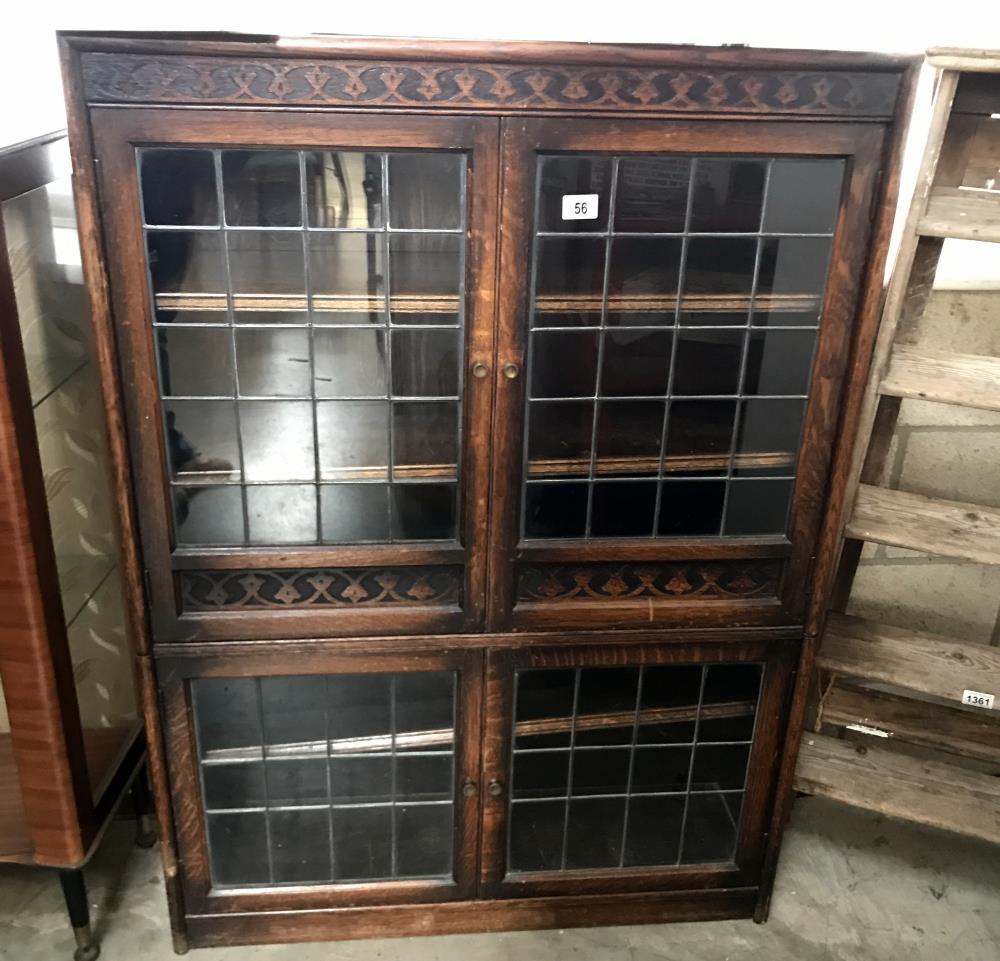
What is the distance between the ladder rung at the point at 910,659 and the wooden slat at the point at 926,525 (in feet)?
0.87

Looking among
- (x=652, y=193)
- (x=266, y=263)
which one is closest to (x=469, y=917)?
(x=266, y=263)

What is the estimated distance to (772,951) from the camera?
2080 millimetres

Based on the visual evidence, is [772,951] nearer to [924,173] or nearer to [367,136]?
[924,173]

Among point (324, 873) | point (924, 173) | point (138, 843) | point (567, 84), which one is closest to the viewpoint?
point (567, 84)

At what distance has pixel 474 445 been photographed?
5.49 feet

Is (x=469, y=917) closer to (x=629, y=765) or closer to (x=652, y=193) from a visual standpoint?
(x=629, y=765)

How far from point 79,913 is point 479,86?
68.9 inches

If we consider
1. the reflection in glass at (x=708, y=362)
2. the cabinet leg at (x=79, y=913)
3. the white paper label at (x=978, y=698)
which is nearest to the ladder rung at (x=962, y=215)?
the reflection in glass at (x=708, y=362)

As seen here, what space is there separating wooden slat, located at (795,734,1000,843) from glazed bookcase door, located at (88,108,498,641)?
920mm

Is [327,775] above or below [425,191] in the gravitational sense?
below

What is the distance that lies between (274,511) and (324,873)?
2.75ft

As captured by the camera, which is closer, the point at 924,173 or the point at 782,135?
the point at 782,135

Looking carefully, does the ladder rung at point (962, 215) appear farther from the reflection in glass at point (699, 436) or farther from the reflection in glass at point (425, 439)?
the reflection in glass at point (425, 439)

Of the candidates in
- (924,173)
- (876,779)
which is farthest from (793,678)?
(924,173)
